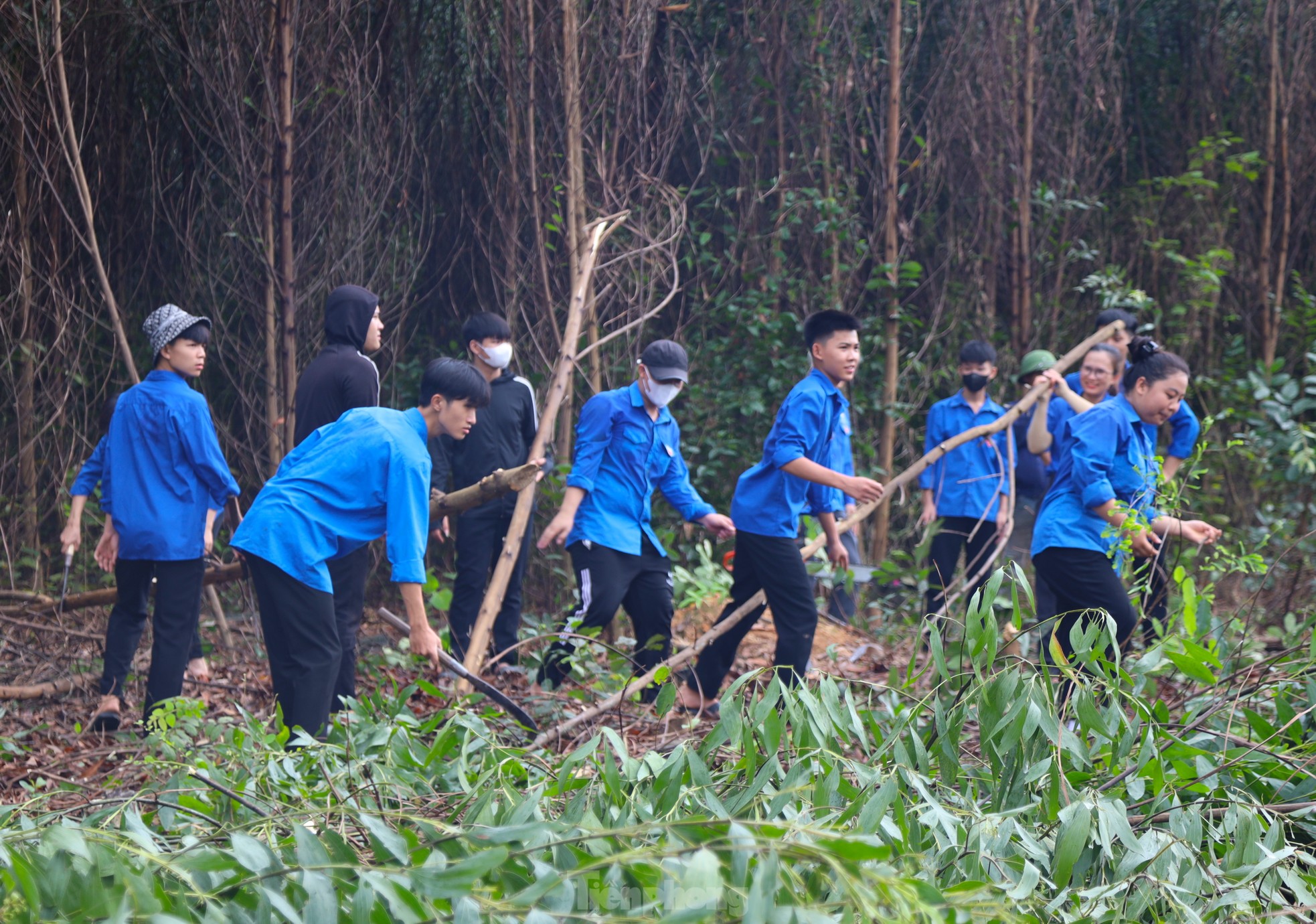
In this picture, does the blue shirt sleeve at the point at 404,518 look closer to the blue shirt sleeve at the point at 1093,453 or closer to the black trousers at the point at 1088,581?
the black trousers at the point at 1088,581

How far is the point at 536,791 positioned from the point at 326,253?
571 centimetres

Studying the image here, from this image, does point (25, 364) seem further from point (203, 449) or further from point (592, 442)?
point (592, 442)

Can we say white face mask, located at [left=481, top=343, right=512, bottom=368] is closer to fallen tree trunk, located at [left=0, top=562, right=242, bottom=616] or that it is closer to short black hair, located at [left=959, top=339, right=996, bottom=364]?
fallen tree trunk, located at [left=0, top=562, right=242, bottom=616]

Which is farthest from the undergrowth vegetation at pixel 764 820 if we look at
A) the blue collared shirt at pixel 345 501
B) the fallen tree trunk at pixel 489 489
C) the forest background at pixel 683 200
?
the forest background at pixel 683 200

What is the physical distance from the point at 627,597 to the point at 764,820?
3.86 meters

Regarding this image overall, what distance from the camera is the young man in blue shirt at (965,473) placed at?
Answer: 7145 millimetres

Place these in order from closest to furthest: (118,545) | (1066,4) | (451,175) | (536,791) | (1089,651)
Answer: (536,791) < (1089,651) < (118,545) < (451,175) < (1066,4)

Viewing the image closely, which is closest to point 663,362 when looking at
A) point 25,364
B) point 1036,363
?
point 1036,363

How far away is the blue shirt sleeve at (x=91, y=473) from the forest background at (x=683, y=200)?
3.15ft

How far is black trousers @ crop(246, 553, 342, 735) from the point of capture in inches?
155

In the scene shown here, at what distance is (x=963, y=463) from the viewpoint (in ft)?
23.8

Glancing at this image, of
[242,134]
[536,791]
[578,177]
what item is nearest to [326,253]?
[242,134]

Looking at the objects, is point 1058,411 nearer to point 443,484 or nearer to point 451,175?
point 443,484

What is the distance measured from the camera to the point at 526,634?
6.55 meters
